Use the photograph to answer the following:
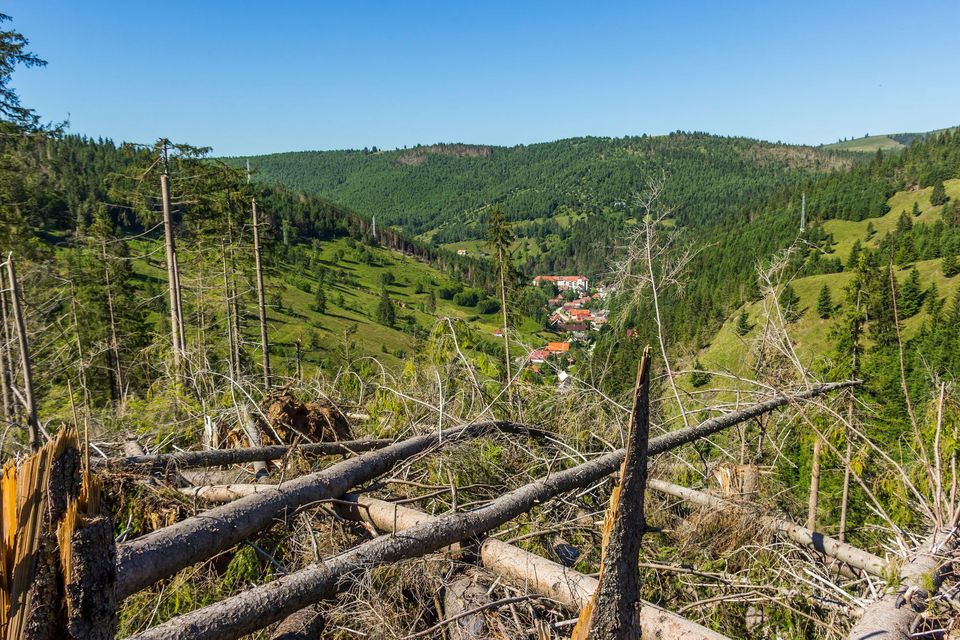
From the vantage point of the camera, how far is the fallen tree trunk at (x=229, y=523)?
266 cm

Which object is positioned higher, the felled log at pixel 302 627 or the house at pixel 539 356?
the house at pixel 539 356

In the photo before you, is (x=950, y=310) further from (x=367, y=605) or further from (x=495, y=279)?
(x=367, y=605)

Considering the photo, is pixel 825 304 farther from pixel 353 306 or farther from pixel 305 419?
pixel 305 419

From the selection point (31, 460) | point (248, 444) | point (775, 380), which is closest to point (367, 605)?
point (31, 460)

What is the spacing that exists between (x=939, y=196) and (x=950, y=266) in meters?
49.4

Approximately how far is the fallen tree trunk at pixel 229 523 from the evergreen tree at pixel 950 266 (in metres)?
94.2

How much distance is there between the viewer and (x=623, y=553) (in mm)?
1596

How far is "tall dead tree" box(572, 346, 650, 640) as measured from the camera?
60.5 inches

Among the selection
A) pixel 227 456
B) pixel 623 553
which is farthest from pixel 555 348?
pixel 623 553

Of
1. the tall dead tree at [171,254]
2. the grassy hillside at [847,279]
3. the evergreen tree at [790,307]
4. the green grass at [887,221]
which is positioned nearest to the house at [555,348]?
the evergreen tree at [790,307]

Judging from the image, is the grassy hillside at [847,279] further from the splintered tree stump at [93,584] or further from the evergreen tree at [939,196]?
the splintered tree stump at [93,584]

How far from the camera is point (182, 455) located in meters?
4.27

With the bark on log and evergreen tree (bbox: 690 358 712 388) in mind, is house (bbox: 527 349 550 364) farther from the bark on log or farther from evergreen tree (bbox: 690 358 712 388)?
the bark on log

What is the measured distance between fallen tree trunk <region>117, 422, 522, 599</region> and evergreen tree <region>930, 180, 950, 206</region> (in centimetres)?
14153
